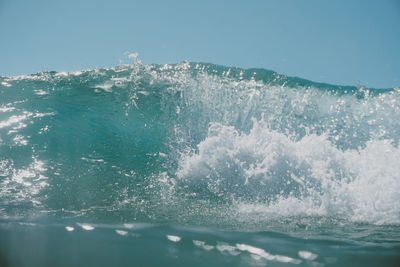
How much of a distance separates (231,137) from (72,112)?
4044 mm

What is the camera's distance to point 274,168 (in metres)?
3.67

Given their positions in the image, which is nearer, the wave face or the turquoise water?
the turquoise water

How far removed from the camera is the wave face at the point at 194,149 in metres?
2.66

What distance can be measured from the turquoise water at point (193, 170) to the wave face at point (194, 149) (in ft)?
0.08

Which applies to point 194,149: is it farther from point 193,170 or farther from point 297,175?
point 297,175

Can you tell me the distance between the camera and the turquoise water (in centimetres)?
182

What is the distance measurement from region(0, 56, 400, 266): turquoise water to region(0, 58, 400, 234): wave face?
26 mm

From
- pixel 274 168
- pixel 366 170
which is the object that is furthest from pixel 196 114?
pixel 366 170

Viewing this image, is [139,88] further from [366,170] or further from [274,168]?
[366,170]

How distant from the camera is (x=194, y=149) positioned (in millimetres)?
5195

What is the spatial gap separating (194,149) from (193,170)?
1242mm

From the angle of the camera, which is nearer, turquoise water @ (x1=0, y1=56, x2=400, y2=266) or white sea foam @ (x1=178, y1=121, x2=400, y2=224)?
turquoise water @ (x1=0, y1=56, x2=400, y2=266)

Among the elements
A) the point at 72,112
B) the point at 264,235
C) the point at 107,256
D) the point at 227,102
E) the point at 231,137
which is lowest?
the point at 107,256

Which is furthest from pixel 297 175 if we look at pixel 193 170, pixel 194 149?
pixel 194 149
